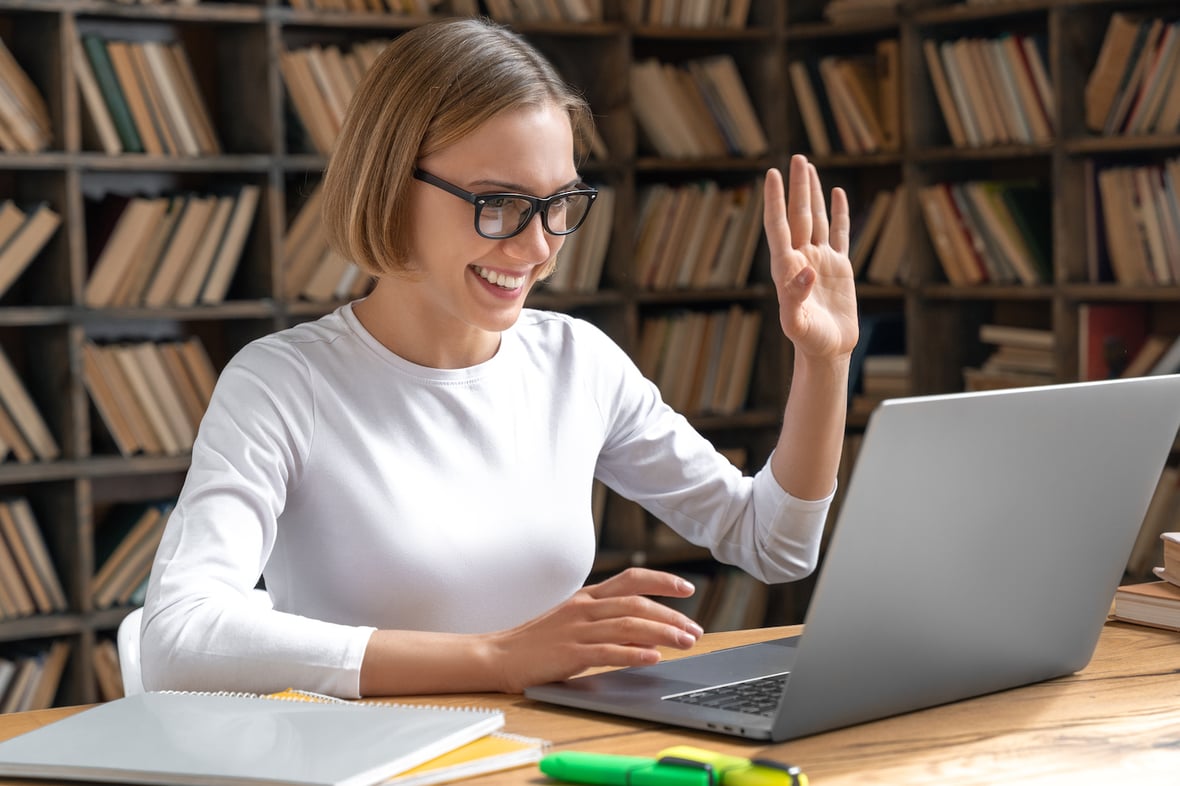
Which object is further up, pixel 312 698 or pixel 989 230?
pixel 989 230

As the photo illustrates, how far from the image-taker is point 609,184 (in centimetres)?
373

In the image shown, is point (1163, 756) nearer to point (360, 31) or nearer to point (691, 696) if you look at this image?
point (691, 696)

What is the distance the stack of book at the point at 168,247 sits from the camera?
10.0 ft

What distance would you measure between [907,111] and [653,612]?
8.68ft

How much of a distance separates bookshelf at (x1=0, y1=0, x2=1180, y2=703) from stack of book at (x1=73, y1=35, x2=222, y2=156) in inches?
1.2

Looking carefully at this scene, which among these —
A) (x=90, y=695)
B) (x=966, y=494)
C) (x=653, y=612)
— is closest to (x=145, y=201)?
(x=90, y=695)

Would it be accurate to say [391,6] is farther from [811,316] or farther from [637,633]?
[637,633]

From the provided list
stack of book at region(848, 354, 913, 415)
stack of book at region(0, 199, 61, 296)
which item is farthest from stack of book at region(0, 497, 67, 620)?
stack of book at region(848, 354, 913, 415)

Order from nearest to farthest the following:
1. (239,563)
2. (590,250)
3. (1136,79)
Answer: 1. (239,563)
2. (1136,79)
3. (590,250)

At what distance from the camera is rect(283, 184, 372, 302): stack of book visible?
3.28m

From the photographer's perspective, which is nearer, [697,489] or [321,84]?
[697,489]

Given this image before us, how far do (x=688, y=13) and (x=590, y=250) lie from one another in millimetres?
691

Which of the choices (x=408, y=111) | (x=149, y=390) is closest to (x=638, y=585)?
(x=408, y=111)

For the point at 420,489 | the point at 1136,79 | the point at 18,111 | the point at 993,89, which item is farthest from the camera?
the point at 993,89
